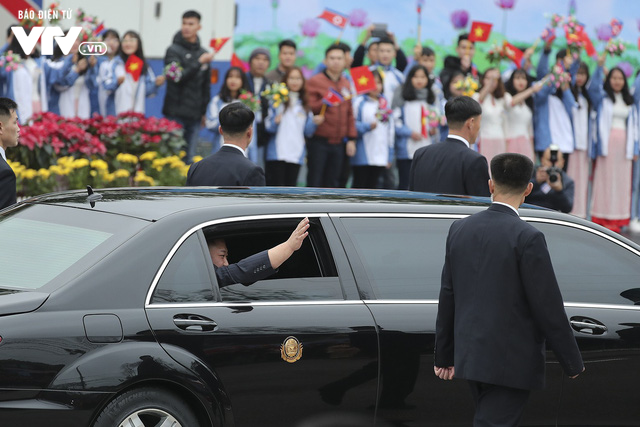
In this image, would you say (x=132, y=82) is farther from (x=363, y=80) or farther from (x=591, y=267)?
(x=591, y=267)

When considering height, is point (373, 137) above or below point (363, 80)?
below

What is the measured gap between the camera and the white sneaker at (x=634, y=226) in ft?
56.1

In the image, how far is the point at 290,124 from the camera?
49.2ft

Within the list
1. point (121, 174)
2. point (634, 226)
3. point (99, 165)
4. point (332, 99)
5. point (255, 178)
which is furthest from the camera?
point (634, 226)

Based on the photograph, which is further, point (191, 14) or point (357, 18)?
point (357, 18)

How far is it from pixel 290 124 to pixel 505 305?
10.3m

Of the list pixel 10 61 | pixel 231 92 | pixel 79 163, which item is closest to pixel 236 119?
pixel 79 163

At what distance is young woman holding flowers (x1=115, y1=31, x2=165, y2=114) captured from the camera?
48.9ft

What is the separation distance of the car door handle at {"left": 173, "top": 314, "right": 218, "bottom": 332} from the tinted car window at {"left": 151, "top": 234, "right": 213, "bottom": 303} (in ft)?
0.27

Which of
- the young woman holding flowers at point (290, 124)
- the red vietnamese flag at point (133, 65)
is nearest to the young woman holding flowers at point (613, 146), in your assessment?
the young woman holding flowers at point (290, 124)

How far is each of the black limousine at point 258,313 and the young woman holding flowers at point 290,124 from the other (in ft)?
28.9

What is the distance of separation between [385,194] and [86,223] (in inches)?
63.0

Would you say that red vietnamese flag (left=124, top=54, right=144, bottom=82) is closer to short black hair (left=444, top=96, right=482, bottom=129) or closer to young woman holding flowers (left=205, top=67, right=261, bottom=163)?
young woman holding flowers (left=205, top=67, right=261, bottom=163)

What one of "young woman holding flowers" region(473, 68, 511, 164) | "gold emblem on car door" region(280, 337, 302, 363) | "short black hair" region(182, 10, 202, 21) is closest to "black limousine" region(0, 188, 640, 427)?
"gold emblem on car door" region(280, 337, 302, 363)
